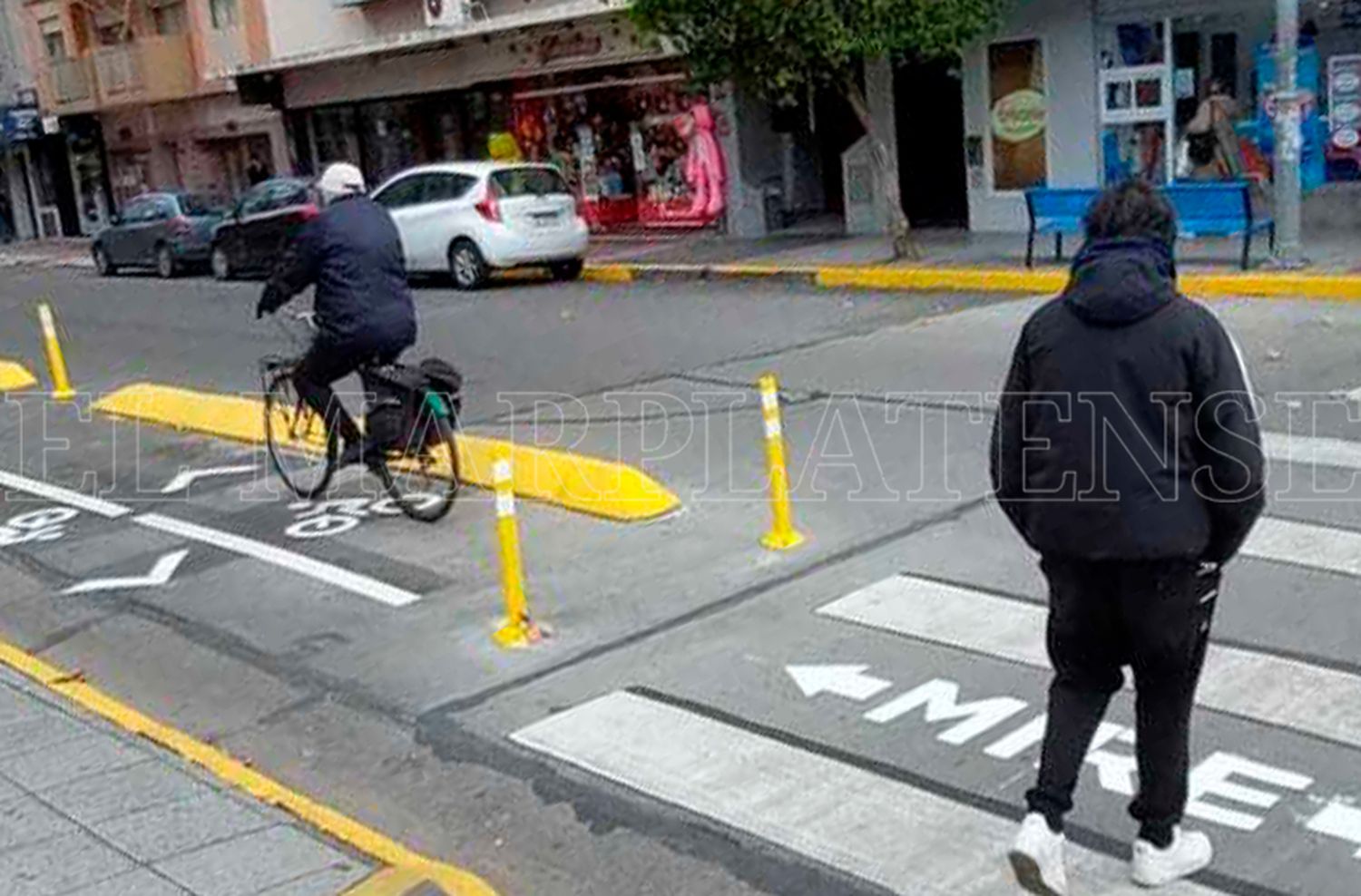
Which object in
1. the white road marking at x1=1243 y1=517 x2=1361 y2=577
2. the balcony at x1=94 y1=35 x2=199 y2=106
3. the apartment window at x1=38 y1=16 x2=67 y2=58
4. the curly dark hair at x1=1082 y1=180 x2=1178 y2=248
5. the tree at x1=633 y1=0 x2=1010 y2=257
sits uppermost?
the apartment window at x1=38 y1=16 x2=67 y2=58

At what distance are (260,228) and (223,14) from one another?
39.9ft

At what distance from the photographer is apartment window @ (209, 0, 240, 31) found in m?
34.2

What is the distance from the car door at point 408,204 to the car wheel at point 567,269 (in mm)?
1779

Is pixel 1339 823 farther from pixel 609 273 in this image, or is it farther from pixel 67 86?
pixel 67 86

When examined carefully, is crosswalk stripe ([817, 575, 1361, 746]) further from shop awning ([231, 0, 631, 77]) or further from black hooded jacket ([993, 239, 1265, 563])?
shop awning ([231, 0, 631, 77])

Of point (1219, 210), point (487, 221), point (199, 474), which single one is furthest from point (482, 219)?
point (199, 474)

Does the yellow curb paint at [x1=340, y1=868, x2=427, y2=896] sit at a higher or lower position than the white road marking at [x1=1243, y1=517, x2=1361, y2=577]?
higher

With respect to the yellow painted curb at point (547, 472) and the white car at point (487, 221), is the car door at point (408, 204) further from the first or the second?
the yellow painted curb at point (547, 472)

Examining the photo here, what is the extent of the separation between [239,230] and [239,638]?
1937cm

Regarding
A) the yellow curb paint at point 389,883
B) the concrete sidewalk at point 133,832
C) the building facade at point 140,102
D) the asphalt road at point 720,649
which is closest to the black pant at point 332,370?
the asphalt road at point 720,649

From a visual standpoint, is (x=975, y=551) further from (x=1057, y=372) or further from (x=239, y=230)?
(x=239, y=230)

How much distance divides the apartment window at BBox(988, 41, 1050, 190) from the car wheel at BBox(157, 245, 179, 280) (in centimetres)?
1514

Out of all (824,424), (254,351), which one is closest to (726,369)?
(824,424)

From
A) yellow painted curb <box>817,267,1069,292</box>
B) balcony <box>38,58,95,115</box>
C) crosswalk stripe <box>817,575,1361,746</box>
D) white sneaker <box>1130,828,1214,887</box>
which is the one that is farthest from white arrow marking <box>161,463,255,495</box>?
balcony <box>38,58,95,115</box>
